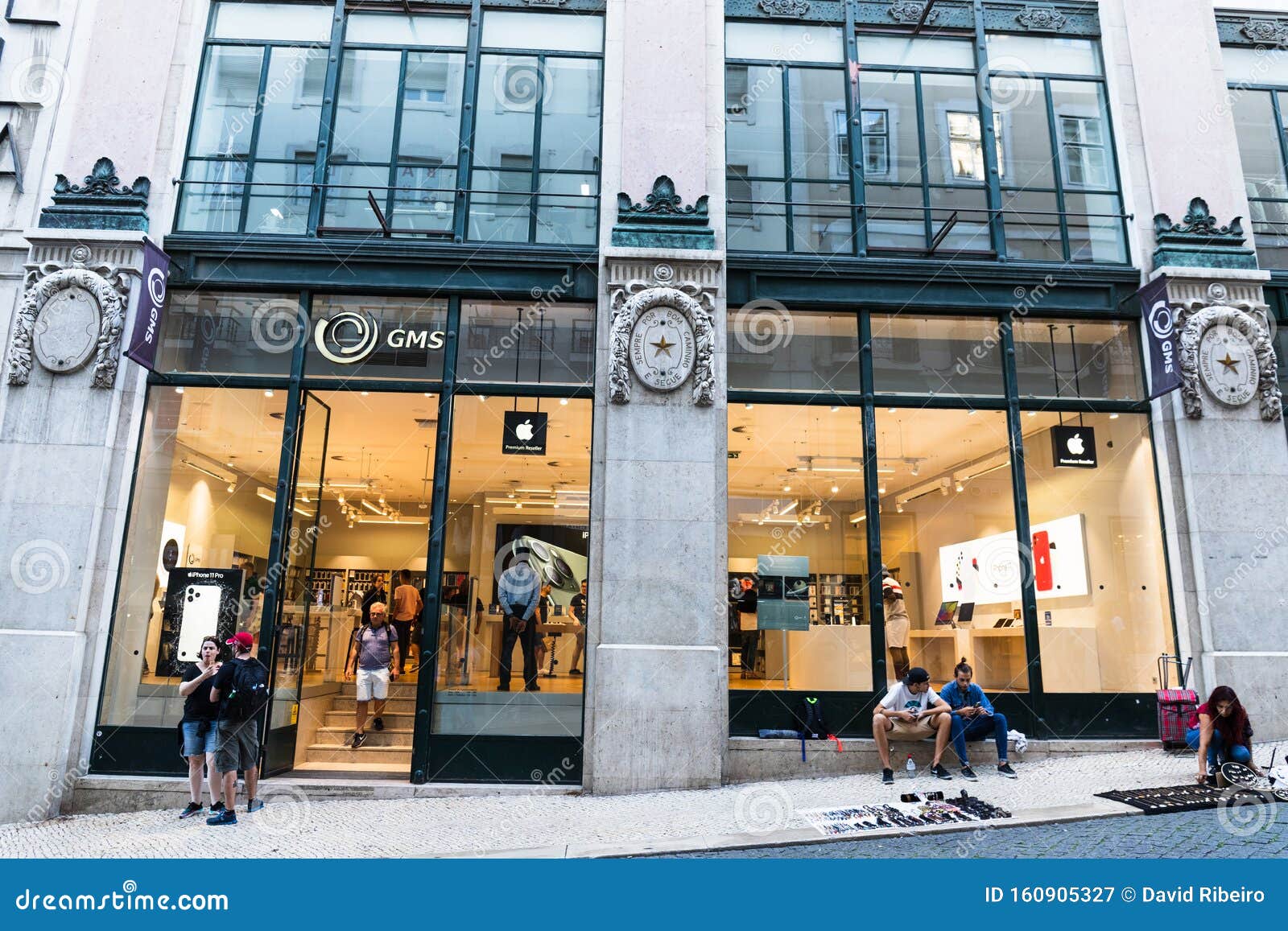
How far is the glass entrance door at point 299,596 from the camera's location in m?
10.8

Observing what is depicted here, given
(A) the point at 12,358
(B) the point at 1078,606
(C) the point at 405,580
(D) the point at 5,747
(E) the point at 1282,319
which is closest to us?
(D) the point at 5,747

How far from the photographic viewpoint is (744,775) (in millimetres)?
10414

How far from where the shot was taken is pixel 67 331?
36.1 ft

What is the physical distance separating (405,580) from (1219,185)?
13515 millimetres

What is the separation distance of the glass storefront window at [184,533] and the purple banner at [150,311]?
0.69m

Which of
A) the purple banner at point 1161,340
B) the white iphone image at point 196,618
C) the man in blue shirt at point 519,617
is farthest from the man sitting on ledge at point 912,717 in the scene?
the white iphone image at point 196,618

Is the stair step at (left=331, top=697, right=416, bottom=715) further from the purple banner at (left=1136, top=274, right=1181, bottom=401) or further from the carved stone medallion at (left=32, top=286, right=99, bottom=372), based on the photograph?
the purple banner at (left=1136, top=274, right=1181, bottom=401)

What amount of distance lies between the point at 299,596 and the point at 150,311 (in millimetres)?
4219

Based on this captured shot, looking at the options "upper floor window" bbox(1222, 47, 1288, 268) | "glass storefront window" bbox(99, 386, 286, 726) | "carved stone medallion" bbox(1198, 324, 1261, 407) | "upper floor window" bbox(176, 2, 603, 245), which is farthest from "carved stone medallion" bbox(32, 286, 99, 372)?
"upper floor window" bbox(1222, 47, 1288, 268)

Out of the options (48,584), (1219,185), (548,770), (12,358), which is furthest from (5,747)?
(1219,185)

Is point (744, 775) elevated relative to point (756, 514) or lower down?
lower down

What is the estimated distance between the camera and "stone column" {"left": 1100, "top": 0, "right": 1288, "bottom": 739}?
433 inches

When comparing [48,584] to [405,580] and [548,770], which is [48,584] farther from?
[548,770]

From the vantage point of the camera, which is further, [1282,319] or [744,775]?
[1282,319]
